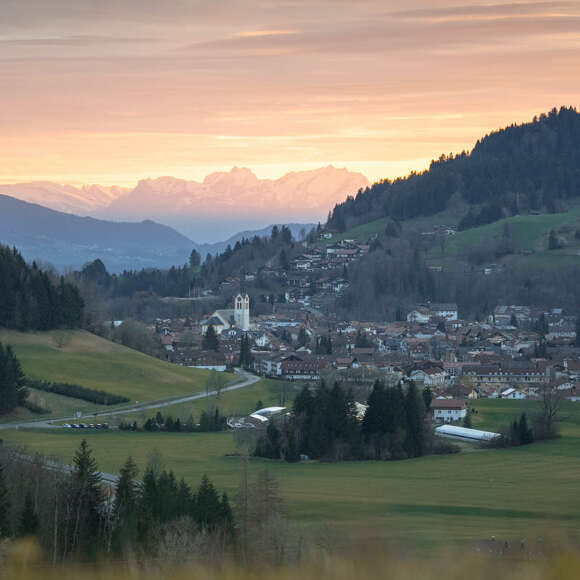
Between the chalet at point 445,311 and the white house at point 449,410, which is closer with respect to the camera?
the white house at point 449,410

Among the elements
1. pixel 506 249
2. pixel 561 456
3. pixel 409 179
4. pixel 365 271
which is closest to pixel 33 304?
pixel 561 456

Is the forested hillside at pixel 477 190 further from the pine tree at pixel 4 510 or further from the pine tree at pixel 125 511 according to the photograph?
the pine tree at pixel 4 510

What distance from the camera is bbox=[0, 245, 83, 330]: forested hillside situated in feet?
222

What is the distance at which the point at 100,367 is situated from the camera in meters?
65.6

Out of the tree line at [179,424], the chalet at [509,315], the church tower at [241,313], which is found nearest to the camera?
the tree line at [179,424]

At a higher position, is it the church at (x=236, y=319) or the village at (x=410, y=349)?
the church at (x=236, y=319)

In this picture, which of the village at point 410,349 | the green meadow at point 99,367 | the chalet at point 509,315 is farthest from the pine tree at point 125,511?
the chalet at point 509,315

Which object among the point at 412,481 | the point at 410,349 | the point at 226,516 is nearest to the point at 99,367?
the point at 412,481

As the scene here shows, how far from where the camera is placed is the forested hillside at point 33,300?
67750 mm

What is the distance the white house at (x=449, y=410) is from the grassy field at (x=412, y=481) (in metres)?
3.39

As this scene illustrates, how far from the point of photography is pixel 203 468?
37.0 meters

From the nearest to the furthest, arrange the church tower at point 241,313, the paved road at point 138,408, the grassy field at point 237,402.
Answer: the paved road at point 138,408
the grassy field at point 237,402
the church tower at point 241,313

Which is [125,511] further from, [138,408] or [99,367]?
[99,367]

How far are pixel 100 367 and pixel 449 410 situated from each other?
72.4 feet
